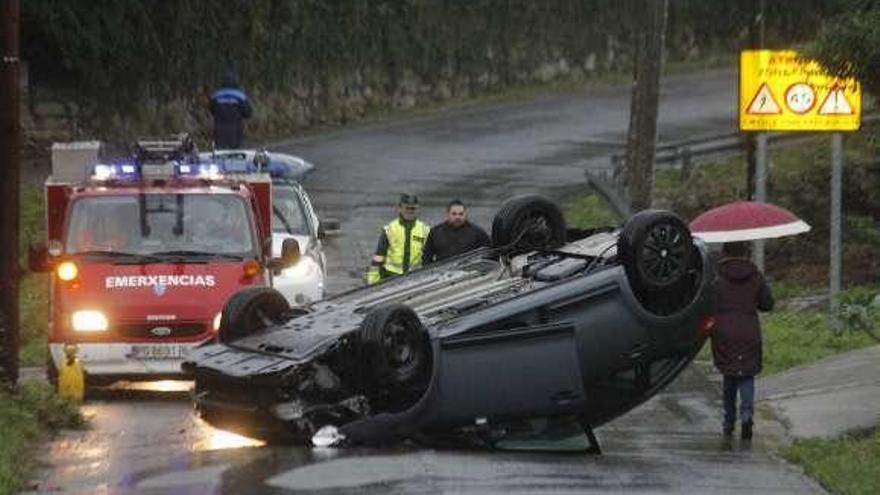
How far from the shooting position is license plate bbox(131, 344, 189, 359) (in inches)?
574

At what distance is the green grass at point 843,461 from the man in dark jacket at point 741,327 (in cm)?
59

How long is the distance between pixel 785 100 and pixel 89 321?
8.12m

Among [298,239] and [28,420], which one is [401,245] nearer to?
[298,239]

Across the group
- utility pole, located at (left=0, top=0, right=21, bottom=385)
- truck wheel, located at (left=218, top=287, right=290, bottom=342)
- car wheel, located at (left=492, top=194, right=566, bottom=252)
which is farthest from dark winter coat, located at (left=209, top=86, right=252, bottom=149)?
truck wheel, located at (left=218, top=287, right=290, bottom=342)

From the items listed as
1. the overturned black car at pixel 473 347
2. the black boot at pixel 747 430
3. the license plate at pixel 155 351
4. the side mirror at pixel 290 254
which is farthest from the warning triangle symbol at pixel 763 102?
the license plate at pixel 155 351

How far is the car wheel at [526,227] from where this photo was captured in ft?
45.0

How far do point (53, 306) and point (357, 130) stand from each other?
2376 centimetres

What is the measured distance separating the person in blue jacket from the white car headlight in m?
8.00

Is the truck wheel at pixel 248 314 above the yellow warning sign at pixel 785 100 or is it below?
below

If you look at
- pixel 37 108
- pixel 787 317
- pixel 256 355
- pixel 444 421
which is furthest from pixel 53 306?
pixel 37 108

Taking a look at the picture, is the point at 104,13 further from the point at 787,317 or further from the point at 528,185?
the point at 787,317

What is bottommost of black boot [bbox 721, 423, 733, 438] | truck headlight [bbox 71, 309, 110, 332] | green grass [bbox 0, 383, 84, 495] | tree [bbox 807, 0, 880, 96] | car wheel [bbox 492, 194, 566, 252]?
black boot [bbox 721, 423, 733, 438]

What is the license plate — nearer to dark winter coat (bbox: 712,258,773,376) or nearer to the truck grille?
the truck grille

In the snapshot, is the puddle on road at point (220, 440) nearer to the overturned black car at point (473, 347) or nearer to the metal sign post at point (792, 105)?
the overturned black car at point (473, 347)
